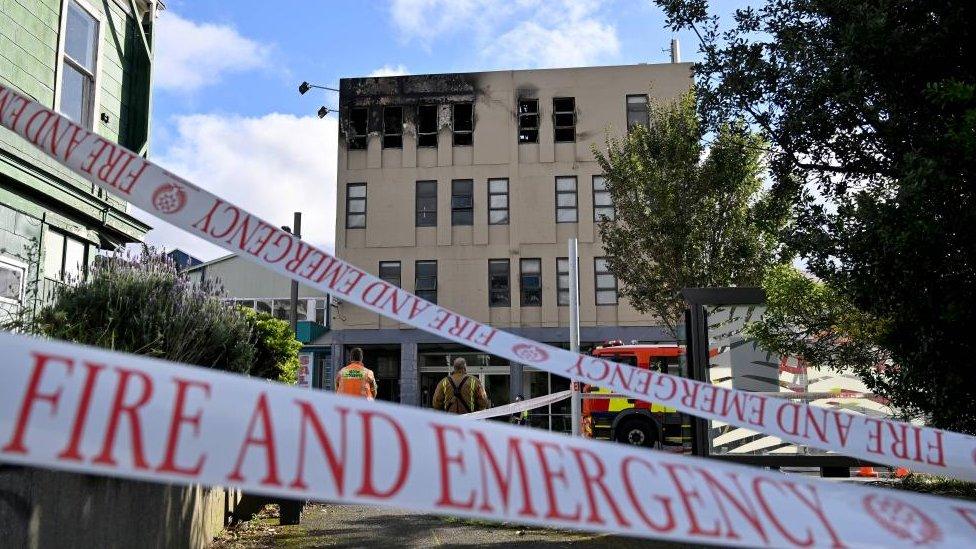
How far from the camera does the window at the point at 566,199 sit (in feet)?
104

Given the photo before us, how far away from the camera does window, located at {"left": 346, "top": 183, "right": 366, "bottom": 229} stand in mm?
32656

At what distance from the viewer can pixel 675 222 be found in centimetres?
1892

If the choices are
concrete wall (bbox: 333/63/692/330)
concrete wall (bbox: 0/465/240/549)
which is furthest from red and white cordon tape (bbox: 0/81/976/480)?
concrete wall (bbox: 333/63/692/330)

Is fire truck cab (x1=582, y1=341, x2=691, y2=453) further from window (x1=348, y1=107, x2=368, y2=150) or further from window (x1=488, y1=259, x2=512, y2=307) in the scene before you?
window (x1=348, y1=107, x2=368, y2=150)

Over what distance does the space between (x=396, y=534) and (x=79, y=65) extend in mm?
7742

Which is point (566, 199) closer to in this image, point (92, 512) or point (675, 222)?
point (675, 222)

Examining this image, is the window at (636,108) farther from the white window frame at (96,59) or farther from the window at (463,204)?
the white window frame at (96,59)

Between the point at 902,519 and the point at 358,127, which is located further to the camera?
the point at 358,127

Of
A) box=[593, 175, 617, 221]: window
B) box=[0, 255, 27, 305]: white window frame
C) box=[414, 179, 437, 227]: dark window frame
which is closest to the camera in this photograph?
box=[0, 255, 27, 305]: white window frame

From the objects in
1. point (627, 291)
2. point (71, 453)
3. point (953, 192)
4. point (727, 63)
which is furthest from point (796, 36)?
point (627, 291)

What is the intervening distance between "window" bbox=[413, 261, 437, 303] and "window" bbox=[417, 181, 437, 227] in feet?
5.47

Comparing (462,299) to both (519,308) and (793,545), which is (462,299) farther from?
(793,545)

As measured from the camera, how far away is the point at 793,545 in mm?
1872

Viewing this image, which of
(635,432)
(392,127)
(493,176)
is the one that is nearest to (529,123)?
(493,176)
